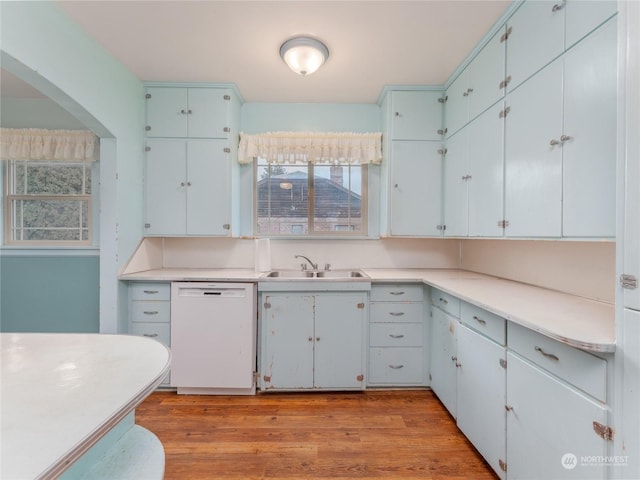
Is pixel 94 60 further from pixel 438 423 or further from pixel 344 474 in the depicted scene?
pixel 438 423

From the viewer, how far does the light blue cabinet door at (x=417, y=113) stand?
2600mm

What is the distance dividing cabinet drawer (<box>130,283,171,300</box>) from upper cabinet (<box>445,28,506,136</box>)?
2.77 metres

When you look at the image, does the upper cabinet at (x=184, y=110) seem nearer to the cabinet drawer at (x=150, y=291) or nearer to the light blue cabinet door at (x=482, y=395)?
the cabinet drawer at (x=150, y=291)

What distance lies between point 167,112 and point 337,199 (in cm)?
181

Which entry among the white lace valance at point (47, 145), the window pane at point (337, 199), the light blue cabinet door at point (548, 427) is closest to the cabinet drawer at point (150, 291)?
the white lace valance at point (47, 145)

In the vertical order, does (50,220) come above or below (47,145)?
below

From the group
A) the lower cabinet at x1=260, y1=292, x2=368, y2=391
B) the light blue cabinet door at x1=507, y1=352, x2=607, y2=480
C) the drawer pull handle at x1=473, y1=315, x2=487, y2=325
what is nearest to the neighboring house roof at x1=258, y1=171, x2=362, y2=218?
the lower cabinet at x1=260, y1=292, x2=368, y2=391

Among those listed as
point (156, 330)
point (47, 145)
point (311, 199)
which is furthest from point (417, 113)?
point (47, 145)

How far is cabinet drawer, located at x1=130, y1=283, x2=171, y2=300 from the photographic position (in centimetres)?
234

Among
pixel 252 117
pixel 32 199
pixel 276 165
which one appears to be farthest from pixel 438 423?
pixel 32 199

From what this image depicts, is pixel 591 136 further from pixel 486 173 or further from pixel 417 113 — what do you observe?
pixel 417 113

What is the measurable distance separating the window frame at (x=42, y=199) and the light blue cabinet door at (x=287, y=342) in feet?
6.59

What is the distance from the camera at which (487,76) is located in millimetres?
1944

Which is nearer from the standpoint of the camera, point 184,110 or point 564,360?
point 564,360
